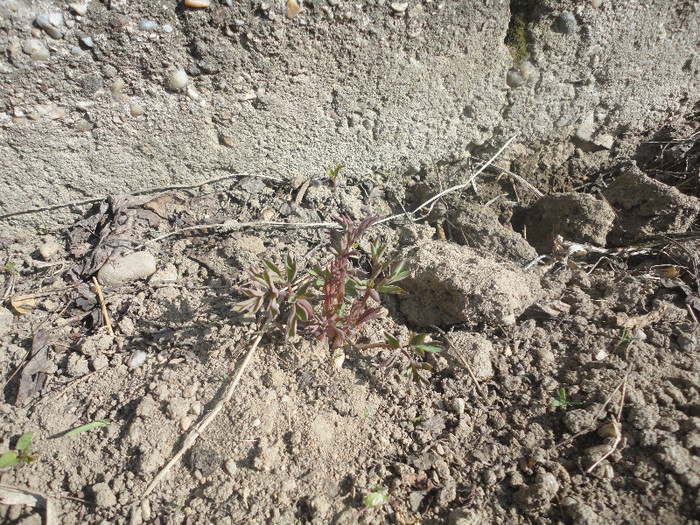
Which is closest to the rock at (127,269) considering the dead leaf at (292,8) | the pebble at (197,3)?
the pebble at (197,3)

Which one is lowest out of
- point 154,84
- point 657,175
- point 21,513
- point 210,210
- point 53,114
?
point 21,513

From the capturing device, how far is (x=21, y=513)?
152 cm

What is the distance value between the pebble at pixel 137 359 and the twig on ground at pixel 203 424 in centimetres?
39

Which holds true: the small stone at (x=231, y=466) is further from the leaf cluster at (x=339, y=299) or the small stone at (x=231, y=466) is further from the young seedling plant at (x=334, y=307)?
the leaf cluster at (x=339, y=299)

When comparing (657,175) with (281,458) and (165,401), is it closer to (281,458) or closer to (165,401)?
(281,458)

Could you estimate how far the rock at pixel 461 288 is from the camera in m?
1.91

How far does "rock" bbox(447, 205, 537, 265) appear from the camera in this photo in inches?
89.4

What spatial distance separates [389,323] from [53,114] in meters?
1.69

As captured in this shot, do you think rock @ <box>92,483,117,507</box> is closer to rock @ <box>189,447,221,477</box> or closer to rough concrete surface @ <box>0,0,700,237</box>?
rock @ <box>189,447,221,477</box>

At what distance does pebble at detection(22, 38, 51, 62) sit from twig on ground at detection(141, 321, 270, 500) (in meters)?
1.39

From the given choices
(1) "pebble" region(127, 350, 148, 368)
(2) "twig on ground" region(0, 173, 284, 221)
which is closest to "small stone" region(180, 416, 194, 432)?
(1) "pebble" region(127, 350, 148, 368)

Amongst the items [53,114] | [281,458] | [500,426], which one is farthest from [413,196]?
[53,114]

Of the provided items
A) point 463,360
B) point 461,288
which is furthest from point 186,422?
point 461,288

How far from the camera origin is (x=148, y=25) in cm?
185
